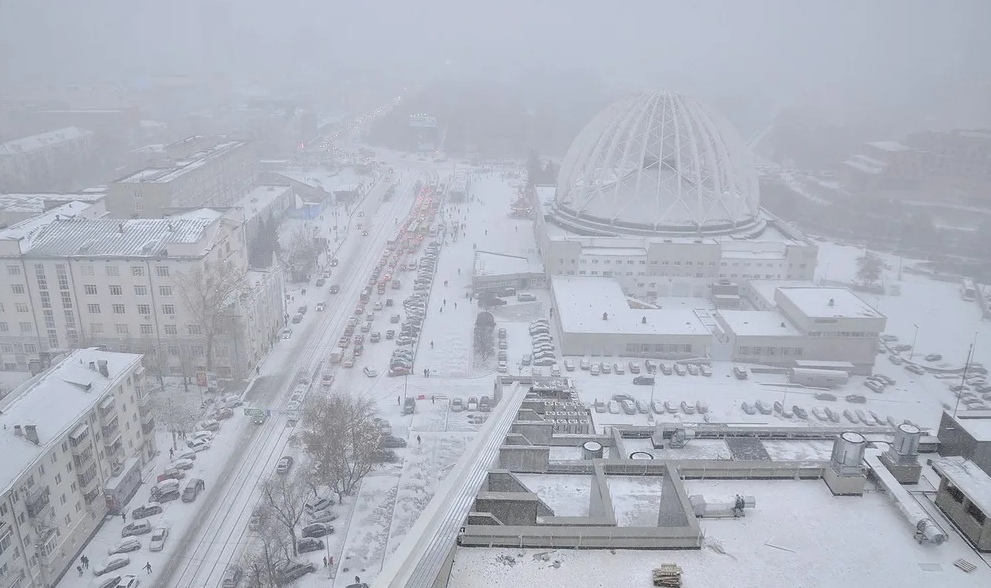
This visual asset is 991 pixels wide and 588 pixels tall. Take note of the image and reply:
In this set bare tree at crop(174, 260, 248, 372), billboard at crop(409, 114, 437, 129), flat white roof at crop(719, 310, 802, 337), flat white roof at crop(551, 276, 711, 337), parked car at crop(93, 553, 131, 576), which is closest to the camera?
parked car at crop(93, 553, 131, 576)

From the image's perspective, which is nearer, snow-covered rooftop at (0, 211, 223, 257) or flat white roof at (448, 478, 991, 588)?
flat white roof at (448, 478, 991, 588)

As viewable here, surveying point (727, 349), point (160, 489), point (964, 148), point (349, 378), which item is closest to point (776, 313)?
point (727, 349)

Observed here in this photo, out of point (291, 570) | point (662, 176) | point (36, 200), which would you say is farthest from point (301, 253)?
point (291, 570)

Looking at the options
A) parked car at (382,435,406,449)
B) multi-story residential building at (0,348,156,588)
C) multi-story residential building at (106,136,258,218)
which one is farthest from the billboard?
multi-story residential building at (0,348,156,588)

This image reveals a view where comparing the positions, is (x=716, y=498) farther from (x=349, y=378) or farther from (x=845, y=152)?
(x=845, y=152)

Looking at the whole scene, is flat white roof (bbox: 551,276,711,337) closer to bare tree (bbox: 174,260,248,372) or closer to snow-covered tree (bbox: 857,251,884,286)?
bare tree (bbox: 174,260,248,372)

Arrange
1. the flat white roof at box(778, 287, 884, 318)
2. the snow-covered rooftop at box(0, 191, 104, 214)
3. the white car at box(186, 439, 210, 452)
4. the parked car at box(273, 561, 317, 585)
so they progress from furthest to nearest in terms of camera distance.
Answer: the snow-covered rooftop at box(0, 191, 104, 214) < the flat white roof at box(778, 287, 884, 318) < the white car at box(186, 439, 210, 452) < the parked car at box(273, 561, 317, 585)

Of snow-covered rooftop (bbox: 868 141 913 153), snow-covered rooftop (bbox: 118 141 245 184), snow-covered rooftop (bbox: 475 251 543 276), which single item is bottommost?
snow-covered rooftop (bbox: 475 251 543 276)

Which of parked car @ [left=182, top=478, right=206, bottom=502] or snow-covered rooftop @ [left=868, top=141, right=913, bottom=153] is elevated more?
snow-covered rooftop @ [left=868, top=141, right=913, bottom=153]

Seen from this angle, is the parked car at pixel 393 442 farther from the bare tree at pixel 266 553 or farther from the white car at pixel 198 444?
the white car at pixel 198 444
